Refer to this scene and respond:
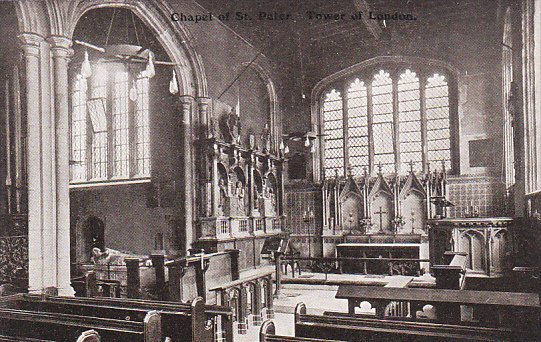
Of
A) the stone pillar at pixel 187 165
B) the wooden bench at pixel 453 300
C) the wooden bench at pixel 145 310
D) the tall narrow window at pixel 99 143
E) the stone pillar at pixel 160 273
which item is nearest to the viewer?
the wooden bench at pixel 145 310

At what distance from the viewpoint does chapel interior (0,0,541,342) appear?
619 centimetres

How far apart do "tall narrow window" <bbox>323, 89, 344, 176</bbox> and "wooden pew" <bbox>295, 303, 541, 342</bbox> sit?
10.9 metres

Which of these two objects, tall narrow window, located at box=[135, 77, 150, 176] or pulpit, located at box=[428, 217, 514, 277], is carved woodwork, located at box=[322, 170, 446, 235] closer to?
pulpit, located at box=[428, 217, 514, 277]

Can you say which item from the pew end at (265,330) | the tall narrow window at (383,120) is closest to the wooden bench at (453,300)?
the pew end at (265,330)

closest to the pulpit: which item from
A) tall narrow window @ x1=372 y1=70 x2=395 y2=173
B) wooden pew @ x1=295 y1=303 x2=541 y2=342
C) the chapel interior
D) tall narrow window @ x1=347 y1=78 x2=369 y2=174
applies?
the chapel interior

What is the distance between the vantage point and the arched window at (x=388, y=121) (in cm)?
1302

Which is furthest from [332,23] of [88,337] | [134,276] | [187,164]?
[88,337]

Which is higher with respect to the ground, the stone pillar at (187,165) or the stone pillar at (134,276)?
the stone pillar at (187,165)

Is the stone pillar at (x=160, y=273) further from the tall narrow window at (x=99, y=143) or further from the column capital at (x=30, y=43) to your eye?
the tall narrow window at (x=99, y=143)

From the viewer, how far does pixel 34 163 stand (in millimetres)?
6293

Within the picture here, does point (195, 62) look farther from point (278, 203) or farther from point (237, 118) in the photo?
point (278, 203)

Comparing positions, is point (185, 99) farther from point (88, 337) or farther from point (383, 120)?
point (88, 337)

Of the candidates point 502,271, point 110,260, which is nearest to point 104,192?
point 110,260

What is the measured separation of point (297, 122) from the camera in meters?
14.6
